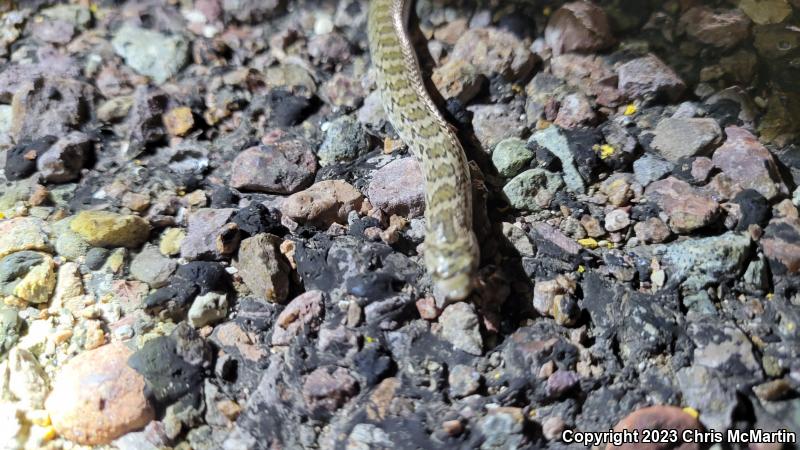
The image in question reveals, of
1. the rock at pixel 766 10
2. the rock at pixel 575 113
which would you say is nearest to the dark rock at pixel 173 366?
the rock at pixel 575 113

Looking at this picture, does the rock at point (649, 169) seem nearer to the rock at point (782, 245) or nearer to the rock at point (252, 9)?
the rock at point (782, 245)

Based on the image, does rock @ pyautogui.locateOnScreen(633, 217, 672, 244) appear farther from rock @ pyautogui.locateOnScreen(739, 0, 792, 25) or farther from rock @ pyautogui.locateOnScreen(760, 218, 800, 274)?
rock @ pyautogui.locateOnScreen(739, 0, 792, 25)

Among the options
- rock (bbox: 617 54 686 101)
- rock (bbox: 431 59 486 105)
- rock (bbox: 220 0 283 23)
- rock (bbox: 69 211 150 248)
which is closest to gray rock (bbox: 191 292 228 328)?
rock (bbox: 69 211 150 248)

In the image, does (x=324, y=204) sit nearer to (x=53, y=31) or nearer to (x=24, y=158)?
(x=24, y=158)

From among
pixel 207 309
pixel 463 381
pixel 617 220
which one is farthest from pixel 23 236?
pixel 617 220

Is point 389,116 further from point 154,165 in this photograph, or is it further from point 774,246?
point 774,246

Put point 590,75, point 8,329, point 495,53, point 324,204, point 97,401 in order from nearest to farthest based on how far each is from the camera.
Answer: point 97,401 < point 8,329 < point 324,204 < point 590,75 < point 495,53
